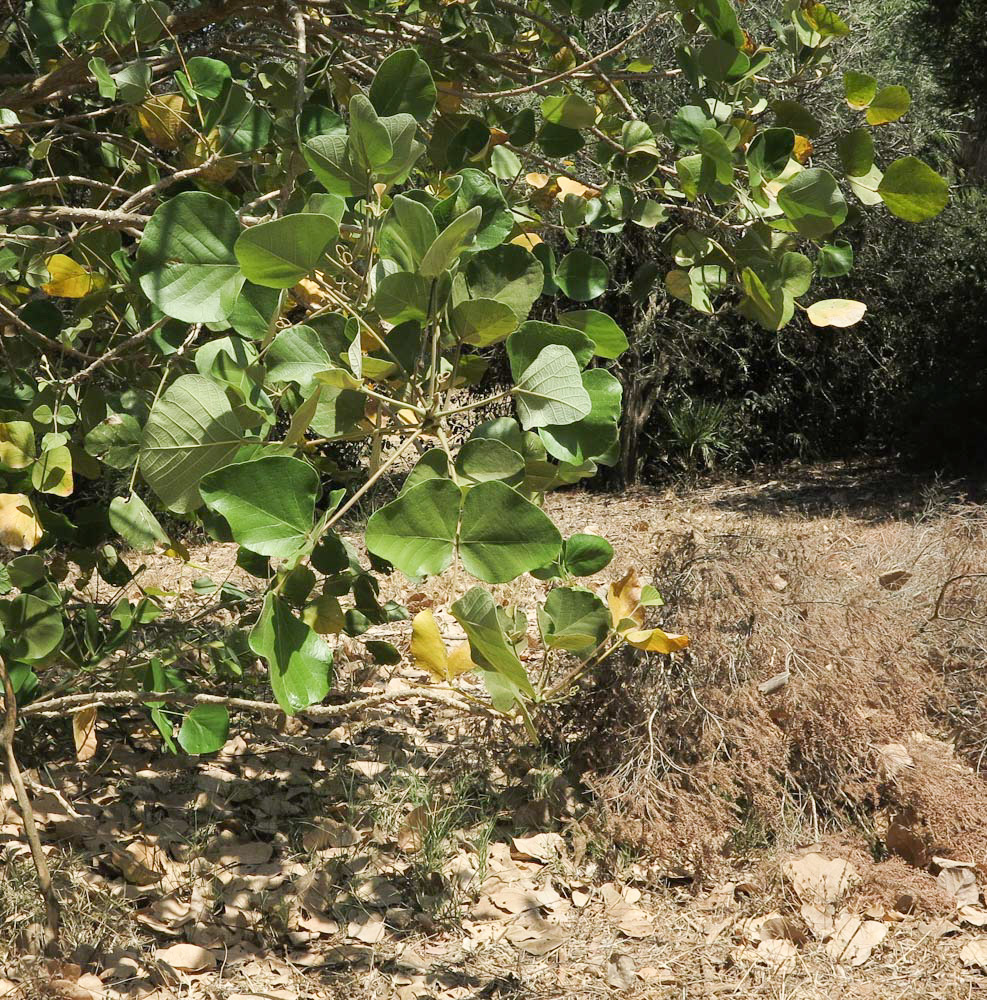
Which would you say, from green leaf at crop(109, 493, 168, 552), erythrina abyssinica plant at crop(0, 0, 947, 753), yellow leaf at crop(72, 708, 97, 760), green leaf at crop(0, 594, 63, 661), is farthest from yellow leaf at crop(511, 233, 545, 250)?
yellow leaf at crop(72, 708, 97, 760)

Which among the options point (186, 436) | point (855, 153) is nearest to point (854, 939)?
point (855, 153)

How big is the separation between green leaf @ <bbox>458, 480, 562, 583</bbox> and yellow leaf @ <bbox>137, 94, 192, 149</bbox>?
113 cm

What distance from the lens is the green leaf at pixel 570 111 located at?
1.81 m

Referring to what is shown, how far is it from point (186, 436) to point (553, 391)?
0.41 meters

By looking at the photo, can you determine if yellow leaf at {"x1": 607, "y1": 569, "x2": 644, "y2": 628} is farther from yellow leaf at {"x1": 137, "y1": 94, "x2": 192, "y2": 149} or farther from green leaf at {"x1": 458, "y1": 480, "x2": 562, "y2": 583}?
yellow leaf at {"x1": 137, "y1": 94, "x2": 192, "y2": 149}

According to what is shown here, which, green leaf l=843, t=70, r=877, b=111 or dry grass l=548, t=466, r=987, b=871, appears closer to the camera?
green leaf l=843, t=70, r=877, b=111

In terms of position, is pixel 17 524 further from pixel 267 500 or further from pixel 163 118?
pixel 267 500

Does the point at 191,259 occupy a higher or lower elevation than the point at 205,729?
higher

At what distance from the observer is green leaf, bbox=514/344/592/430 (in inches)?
46.3

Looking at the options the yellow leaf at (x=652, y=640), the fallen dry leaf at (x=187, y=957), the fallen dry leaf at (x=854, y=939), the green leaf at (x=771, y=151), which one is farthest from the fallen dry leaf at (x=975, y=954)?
the green leaf at (x=771, y=151)

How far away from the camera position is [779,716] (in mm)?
2625

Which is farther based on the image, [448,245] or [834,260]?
[834,260]

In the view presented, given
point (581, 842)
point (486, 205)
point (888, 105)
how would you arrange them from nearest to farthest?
1. point (486, 205)
2. point (888, 105)
3. point (581, 842)

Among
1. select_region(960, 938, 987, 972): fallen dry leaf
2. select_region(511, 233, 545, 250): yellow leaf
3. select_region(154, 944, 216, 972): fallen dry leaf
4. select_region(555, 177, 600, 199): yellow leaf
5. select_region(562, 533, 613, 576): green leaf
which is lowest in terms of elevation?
select_region(154, 944, 216, 972): fallen dry leaf
